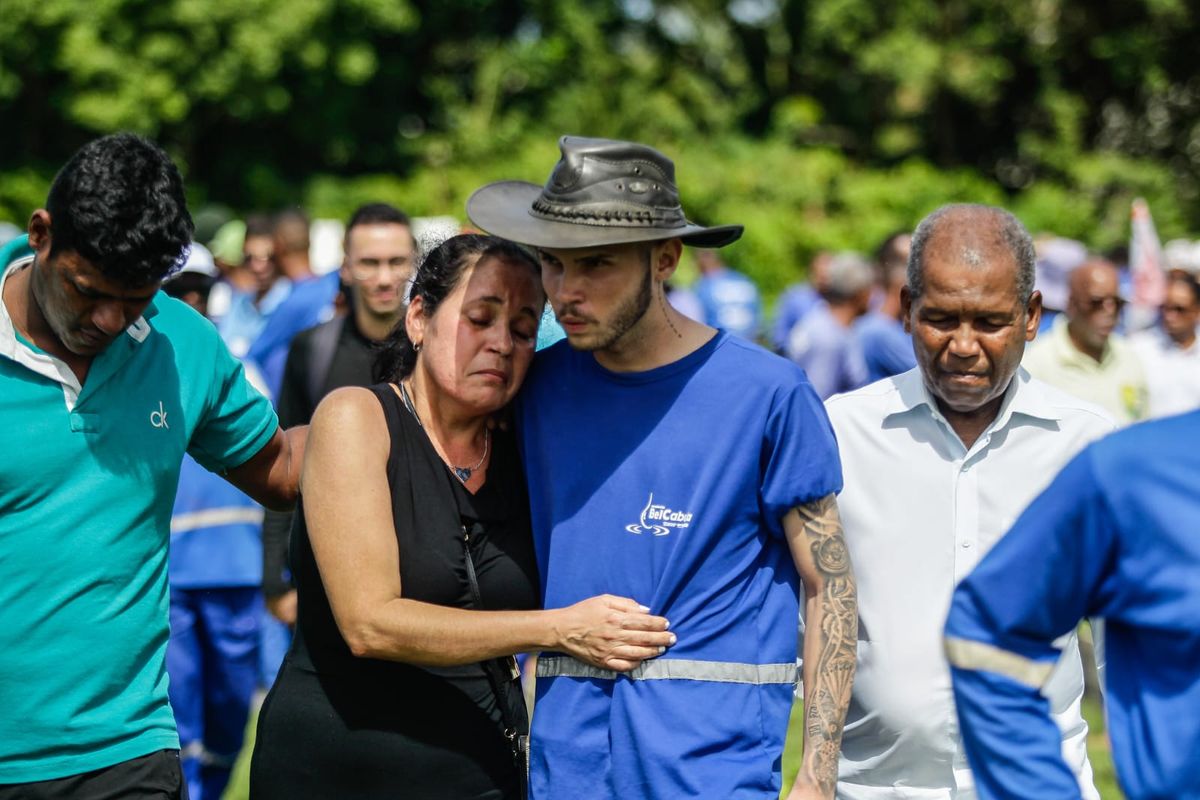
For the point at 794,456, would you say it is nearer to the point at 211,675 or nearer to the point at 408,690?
the point at 408,690

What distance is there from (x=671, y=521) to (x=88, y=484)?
1.32m

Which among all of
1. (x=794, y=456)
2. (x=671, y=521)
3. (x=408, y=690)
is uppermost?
(x=794, y=456)

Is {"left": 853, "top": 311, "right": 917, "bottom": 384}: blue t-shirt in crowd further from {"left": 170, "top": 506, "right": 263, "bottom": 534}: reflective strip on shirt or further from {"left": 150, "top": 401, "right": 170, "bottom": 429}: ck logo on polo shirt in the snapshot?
{"left": 150, "top": 401, "right": 170, "bottom": 429}: ck logo on polo shirt

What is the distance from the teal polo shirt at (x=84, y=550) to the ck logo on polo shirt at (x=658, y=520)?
1.17m

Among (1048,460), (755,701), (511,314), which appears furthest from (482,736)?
(1048,460)

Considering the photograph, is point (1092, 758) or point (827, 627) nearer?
point (827, 627)

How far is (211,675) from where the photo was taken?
6469 mm

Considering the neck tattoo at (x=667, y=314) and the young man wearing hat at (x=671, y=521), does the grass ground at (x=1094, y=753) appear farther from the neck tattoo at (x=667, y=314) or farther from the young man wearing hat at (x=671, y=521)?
the neck tattoo at (x=667, y=314)

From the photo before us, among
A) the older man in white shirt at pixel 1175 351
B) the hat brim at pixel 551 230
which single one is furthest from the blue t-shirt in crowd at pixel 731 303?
the hat brim at pixel 551 230

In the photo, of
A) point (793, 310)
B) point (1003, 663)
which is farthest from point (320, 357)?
point (793, 310)

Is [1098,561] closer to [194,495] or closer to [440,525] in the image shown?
[440,525]

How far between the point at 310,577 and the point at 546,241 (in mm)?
964

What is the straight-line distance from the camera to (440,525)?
11.6 feet

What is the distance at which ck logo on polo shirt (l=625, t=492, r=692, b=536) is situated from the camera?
3391 millimetres
